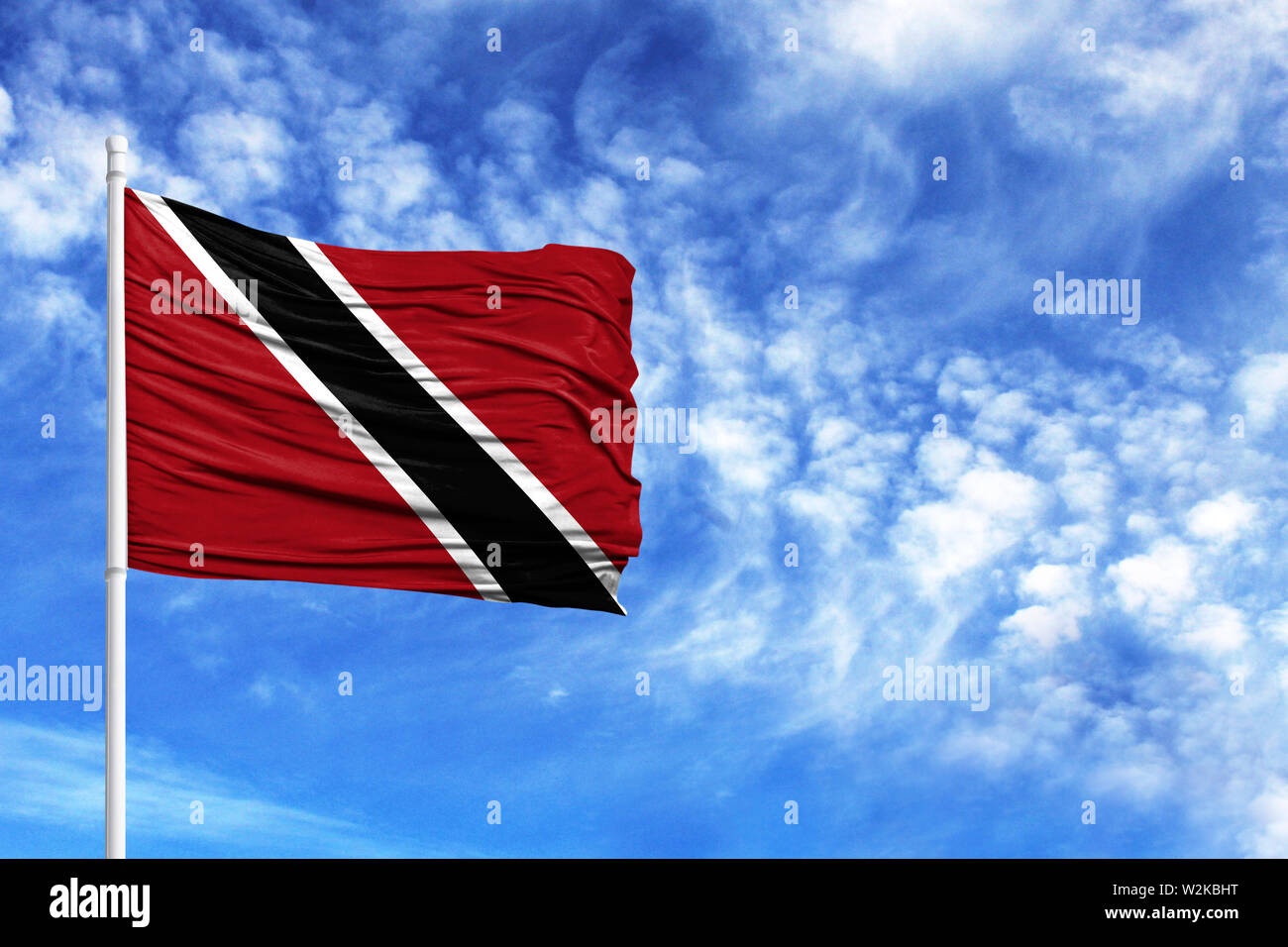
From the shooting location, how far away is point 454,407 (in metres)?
13.7

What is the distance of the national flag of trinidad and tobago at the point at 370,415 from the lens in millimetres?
12555

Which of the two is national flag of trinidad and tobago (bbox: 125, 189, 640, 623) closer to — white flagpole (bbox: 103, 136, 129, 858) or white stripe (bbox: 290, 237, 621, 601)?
white stripe (bbox: 290, 237, 621, 601)

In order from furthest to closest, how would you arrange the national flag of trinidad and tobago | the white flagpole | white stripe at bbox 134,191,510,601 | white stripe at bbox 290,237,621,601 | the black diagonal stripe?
1. white stripe at bbox 290,237,621,601
2. the black diagonal stripe
3. white stripe at bbox 134,191,510,601
4. the national flag of trinidad and tobago
5. the white flagpole

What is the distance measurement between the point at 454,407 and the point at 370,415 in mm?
892

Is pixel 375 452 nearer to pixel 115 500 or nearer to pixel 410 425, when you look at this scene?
pixel 410 425

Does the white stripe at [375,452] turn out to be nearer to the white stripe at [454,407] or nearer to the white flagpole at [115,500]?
the white stripe at [454,407]

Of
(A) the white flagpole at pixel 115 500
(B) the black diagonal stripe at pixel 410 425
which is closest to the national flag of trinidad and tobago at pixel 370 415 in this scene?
(B) the black diagonal stripe at pixel 410 425

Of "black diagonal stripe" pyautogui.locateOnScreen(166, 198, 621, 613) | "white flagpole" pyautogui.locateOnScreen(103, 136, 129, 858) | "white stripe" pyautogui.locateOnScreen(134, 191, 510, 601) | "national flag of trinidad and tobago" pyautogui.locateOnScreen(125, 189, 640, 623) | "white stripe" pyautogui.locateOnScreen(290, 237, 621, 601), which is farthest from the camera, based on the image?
"white stripe" pyautogui.locateOnScreen(290, 237, 621, 601)

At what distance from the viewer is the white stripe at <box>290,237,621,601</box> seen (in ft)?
44.7

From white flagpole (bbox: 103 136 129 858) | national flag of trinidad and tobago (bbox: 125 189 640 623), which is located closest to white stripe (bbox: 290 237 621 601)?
national flag of trinidad and tobago (bbox: 125 189 640 623)

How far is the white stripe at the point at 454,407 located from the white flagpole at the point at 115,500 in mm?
1808

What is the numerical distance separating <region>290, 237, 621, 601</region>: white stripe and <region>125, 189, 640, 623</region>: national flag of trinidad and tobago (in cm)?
2
